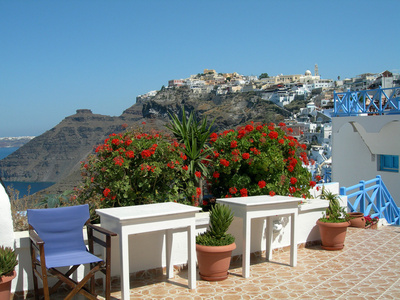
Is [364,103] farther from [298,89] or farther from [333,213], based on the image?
[298,89]

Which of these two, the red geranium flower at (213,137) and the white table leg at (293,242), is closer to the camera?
the white table leg at (293,242)

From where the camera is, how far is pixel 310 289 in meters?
4.30

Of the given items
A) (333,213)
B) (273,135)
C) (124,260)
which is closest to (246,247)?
(124,260)

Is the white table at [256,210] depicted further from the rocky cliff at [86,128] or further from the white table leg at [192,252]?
the rocky cliff at [86,128]

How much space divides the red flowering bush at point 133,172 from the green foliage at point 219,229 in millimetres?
802

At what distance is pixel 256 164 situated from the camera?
5730 mm

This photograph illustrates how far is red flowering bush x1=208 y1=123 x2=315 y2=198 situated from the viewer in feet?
18.9

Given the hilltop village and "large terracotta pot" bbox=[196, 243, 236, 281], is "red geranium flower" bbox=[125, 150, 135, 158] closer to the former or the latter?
"large terracotta pot" bbox=[196, 243, 236, 281]

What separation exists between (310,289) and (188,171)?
226 cm

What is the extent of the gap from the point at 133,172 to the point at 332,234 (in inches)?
122

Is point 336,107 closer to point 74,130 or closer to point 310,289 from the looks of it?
point 310,289

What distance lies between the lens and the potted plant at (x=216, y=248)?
4.47m

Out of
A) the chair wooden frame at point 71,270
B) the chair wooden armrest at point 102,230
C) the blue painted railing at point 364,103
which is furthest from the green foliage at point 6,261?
the blue painted railing at point 364,103

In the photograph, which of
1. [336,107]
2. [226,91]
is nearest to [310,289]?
[336,107]
